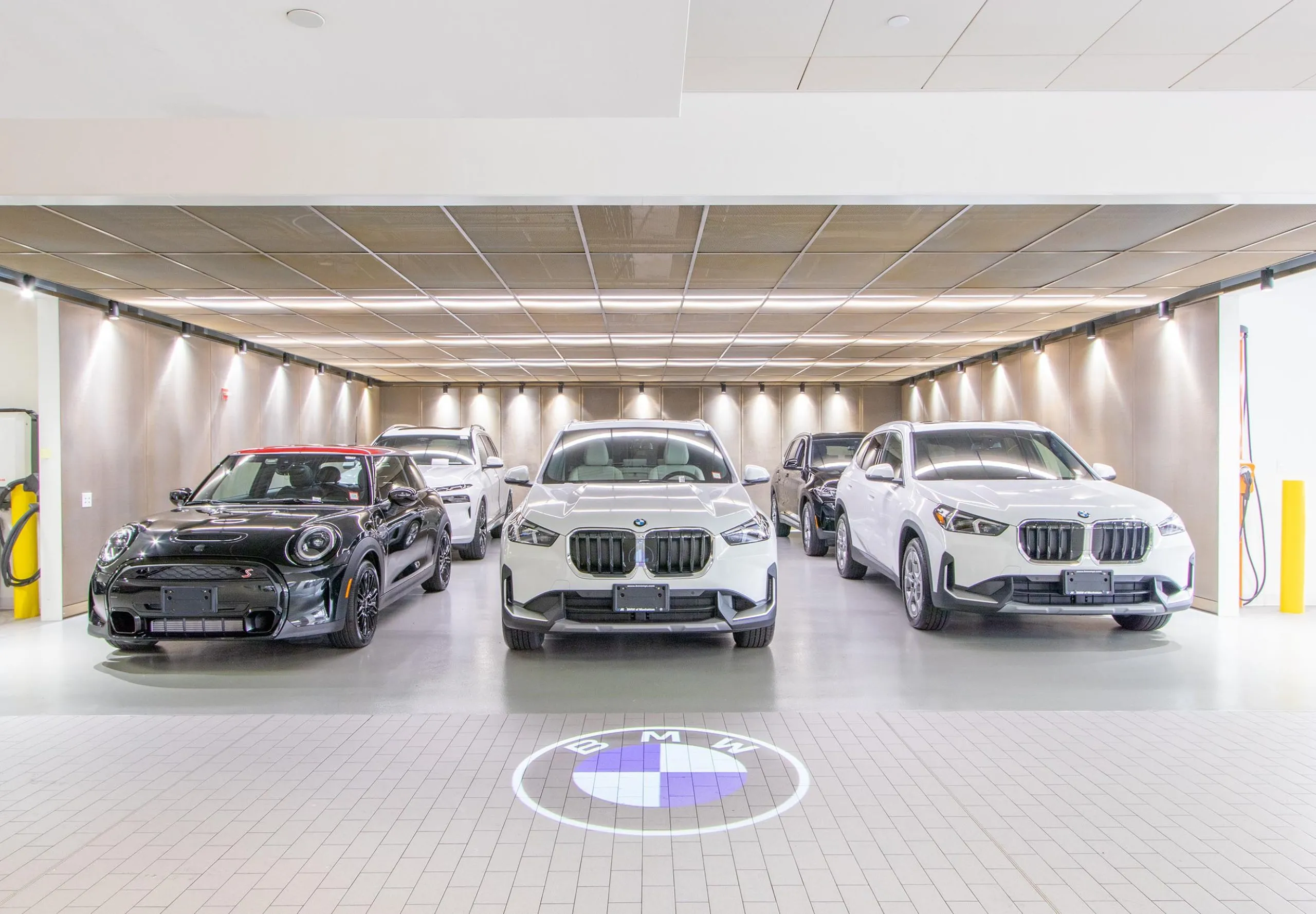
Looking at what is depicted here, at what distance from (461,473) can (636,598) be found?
523cm

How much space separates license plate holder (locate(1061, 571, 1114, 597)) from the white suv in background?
5870 millimetres

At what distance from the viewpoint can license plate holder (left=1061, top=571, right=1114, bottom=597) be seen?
4.98 m

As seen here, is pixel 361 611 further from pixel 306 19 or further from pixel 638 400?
pixel 638 400

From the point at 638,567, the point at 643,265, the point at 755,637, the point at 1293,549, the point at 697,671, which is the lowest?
the point at 697,671

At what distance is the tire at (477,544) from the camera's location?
30.9 feet

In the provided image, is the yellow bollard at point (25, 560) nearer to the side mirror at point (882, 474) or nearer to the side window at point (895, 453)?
the side mirror at point (882, 474)

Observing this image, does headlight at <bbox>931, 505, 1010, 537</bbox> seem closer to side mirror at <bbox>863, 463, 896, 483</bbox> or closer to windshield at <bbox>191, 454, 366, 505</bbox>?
side mirror at <bbox>863, 463, 896, 483</bbox>

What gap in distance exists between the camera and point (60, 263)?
5.98m

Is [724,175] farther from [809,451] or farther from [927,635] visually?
[809,451]

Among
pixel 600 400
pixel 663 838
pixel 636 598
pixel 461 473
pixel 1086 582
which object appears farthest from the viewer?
pixel 600 400

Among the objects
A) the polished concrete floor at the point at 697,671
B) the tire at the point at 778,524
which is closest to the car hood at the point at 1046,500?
the polished concrete floor at the point at 697,671

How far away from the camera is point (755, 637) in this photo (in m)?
5.07

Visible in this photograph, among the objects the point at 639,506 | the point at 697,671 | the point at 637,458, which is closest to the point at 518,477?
the point at 637,458

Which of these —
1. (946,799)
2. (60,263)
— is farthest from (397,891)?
(60,263)
